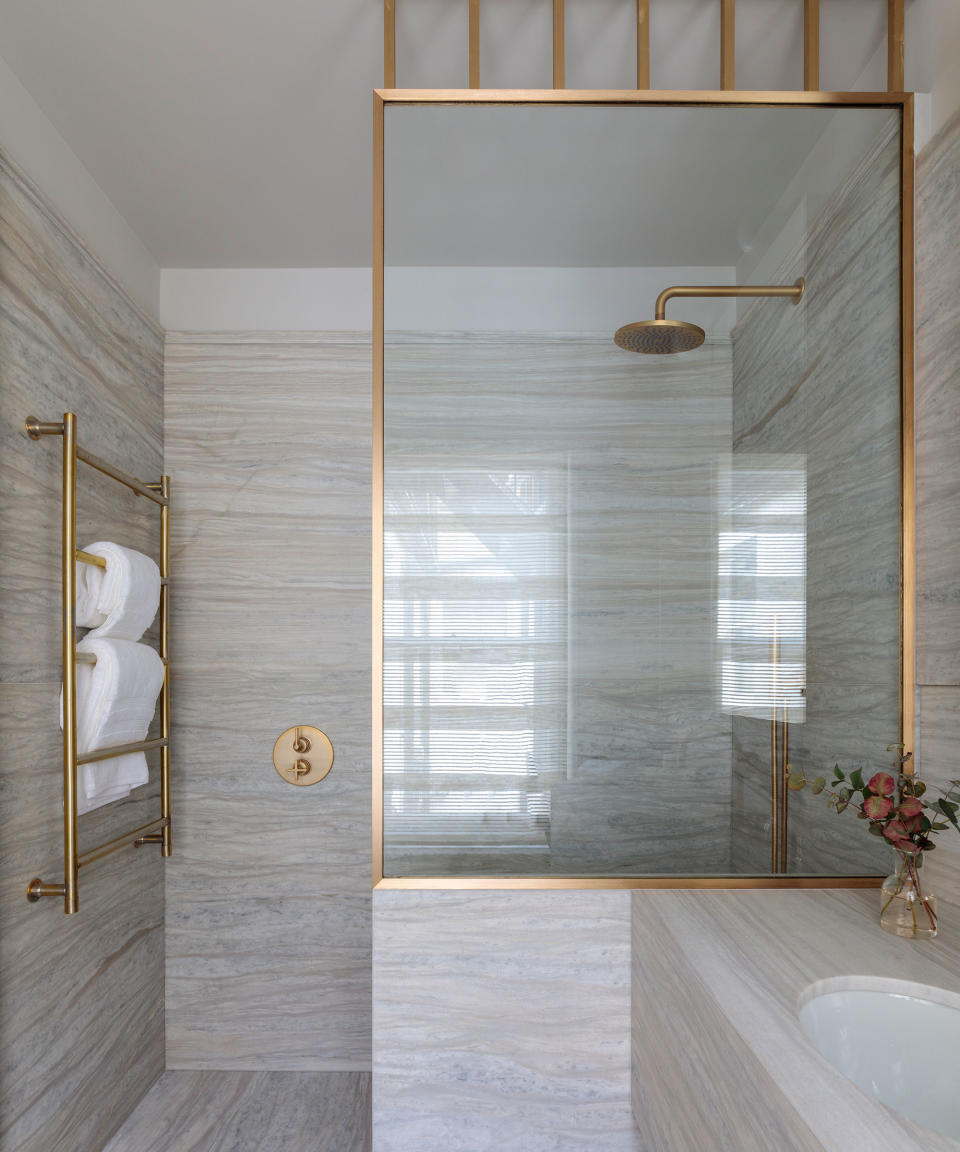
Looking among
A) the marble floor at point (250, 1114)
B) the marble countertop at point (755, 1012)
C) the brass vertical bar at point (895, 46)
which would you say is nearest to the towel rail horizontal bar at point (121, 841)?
the marble floor at point (250, 1114)

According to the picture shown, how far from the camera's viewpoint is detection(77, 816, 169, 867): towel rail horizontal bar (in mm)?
1937

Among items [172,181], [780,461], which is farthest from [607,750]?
[172,181]

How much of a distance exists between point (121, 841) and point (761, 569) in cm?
164

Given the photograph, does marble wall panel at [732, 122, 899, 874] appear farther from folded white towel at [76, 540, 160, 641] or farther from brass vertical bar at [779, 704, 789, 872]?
folded white towel at [76, 540, 160, 641]

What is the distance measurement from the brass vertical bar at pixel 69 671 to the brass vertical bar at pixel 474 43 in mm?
1070

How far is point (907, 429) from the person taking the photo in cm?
161

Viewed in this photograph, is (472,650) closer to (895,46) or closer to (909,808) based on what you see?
(909,808)

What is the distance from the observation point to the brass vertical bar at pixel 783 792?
5.22 feet

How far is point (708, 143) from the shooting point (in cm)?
165

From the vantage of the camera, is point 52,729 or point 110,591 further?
point 110,591

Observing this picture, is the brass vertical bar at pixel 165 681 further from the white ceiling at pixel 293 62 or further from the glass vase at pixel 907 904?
the glass vase at pixel 907 904

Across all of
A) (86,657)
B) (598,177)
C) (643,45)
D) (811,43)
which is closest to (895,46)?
(811,43)

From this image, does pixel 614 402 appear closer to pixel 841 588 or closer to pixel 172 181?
pixel 841 588

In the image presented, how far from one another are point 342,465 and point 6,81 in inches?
49.9
